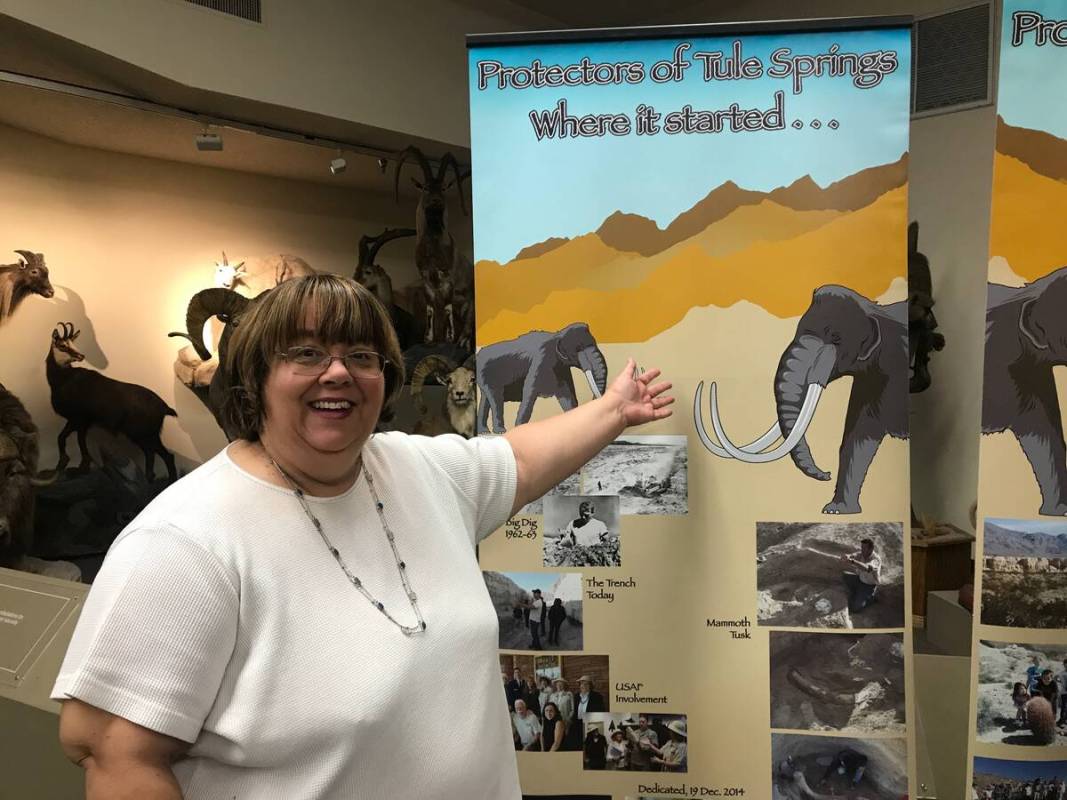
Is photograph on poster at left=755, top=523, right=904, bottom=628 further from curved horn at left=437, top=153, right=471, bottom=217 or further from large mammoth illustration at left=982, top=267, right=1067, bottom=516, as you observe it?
curved horn at left=437, top=153, right=471, bottom=217

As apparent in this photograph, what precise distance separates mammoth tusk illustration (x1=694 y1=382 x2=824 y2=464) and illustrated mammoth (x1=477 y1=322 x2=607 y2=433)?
0.27 meters

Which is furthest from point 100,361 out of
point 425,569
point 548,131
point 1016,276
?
point 1016,276

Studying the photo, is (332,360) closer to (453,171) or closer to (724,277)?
(724,277)

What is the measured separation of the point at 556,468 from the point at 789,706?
839 millimetres

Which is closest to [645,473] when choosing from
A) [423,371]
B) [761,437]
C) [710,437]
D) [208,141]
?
[710,437]

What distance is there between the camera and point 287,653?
121cm

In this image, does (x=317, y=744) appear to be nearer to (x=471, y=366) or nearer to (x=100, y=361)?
(x=471, y=366)

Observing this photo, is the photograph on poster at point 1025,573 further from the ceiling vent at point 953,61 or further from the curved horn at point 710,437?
the ceiling vent at point 953,61

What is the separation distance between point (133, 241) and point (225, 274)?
0.52 metres

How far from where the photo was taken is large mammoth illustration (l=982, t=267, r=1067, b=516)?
1.86 m

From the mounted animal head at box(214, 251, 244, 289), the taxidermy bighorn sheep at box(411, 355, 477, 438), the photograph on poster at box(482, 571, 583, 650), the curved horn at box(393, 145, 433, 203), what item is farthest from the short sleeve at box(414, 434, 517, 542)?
the mounted animal head at box(214, 251, 244, 289)

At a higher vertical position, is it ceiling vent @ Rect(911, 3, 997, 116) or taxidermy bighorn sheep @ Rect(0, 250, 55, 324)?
ceiling vent @ Rect(911, 3, 997, 116)

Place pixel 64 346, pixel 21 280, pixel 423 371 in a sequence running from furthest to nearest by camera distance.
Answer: pixel 423 371 → pixel 64 346 → pixel 21 280

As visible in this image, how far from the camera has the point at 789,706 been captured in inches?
79.4
